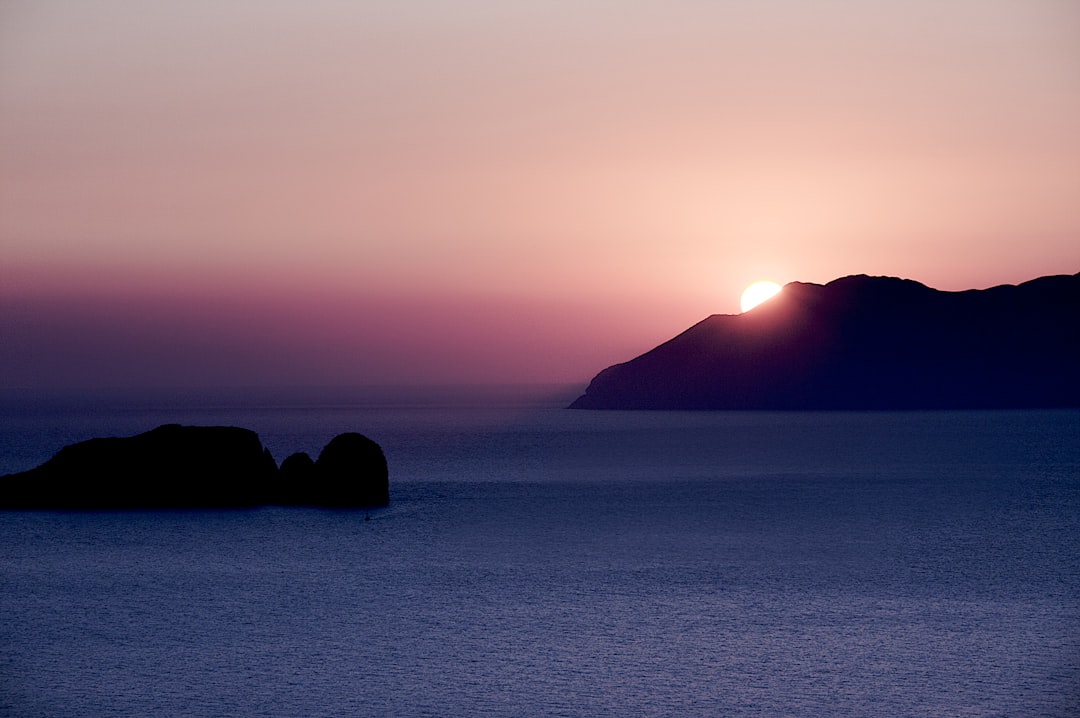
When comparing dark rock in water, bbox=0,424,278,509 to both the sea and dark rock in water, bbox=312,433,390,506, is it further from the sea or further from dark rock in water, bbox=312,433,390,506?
dark rock in water, bbox=312,433,390,506

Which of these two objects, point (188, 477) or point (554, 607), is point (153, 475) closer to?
point (188, 477)

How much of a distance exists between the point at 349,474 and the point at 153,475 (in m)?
13.7

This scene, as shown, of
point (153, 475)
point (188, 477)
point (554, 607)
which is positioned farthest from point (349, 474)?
point (554, 607)

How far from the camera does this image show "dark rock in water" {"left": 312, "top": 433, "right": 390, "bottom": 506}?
82181 millimetres

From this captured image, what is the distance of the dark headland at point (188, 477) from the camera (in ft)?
267

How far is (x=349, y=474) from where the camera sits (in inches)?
3243

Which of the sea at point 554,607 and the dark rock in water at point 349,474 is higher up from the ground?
the dark rock in water at point 349,474

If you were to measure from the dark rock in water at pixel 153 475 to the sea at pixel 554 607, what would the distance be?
2.94 m

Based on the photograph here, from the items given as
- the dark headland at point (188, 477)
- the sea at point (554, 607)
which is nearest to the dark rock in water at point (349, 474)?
the dark headland at point (188, 477)

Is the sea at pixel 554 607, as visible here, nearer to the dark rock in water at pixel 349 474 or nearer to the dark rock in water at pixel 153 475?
the dark rock in water at pixel 349 474

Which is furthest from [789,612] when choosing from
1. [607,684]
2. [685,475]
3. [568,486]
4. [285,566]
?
[685,475]

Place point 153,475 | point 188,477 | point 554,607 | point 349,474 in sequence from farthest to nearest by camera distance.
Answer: point 188,477 → point 153,475 → point 349,474 → point 554,607

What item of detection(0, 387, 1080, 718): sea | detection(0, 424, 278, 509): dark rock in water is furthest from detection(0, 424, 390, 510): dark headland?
detection(0, 387, 1080, 718): sea

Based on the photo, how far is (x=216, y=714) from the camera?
34062 millimetres
